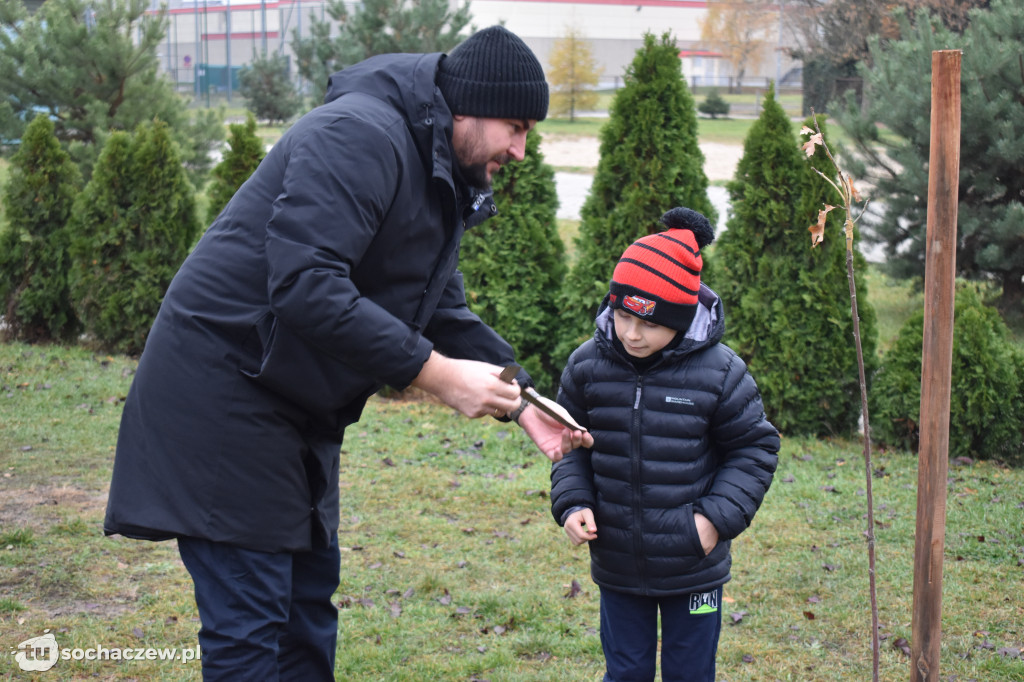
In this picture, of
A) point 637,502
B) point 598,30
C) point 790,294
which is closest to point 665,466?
point 637,502

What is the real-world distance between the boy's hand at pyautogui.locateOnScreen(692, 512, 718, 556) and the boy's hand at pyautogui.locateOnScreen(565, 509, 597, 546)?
0.29m

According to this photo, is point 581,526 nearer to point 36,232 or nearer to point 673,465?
point 673,465

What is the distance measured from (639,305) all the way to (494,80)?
0.80 m

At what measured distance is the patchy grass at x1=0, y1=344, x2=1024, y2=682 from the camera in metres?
3.60

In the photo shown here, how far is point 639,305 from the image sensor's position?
2.65 metres

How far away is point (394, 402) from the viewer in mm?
7387

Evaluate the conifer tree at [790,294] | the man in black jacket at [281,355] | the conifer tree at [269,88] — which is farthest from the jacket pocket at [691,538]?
the conifer tree at [269,88]

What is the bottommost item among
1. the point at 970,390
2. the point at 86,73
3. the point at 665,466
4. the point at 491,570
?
the point at 491,570

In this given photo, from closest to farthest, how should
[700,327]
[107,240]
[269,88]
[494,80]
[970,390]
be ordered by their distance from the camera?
[494,80] → [700,327] → [970,390] → [107,240] → [269,88]

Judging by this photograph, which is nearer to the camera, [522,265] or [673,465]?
[673,465]

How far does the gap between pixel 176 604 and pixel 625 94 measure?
4.53m

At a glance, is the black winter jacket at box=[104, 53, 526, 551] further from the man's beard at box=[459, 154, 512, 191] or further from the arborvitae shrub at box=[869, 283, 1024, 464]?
the arborvitae shrub at box=[869, 283, 1024, 464]

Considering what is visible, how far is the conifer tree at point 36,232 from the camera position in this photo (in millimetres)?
8297

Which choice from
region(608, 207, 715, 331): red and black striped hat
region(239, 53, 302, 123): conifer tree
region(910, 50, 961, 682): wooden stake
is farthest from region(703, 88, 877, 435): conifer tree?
region(239, 53, 302, 123): conifer tree
